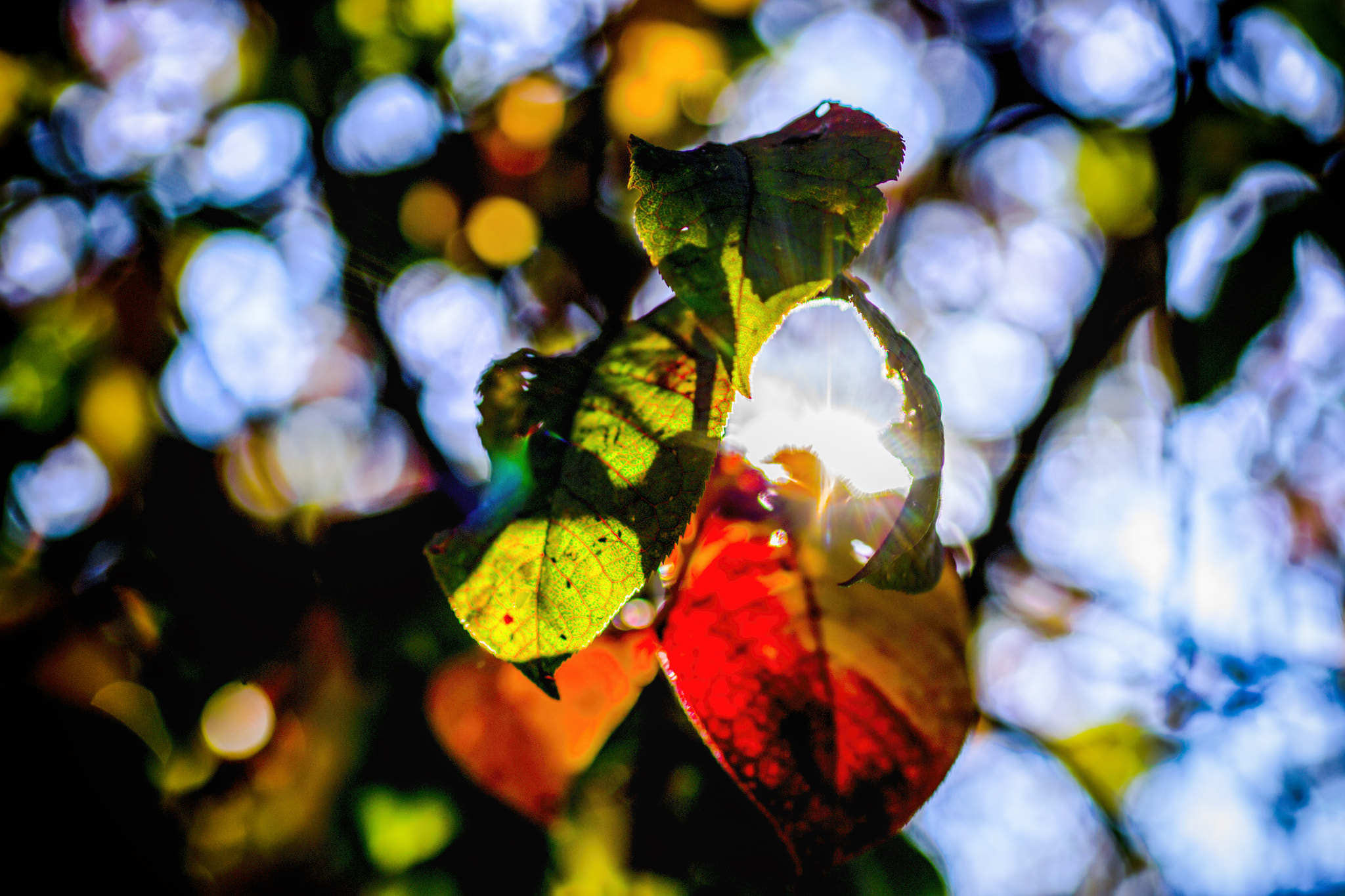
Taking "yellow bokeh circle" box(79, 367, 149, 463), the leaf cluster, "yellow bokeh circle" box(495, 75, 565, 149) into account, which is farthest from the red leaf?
"yellow bokeh circle" box(79, 367, 149, 463)

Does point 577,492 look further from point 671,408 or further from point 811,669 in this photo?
point 811,669

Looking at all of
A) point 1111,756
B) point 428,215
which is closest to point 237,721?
point 428,215

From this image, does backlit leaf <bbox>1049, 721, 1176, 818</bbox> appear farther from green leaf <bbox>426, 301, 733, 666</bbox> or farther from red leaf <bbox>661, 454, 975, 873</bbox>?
green leaf <bbox>426, 301, 733, 666</bbox>

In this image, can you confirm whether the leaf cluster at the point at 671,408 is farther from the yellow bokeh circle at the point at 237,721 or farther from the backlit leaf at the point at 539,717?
the yellow bokeh circle at the point at 237,721

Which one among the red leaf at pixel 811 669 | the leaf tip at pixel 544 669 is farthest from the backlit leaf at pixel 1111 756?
the leaf tip at pixel 544 669

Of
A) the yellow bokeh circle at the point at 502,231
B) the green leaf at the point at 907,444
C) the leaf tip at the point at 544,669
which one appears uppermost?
the green leaf at the point at 907,444

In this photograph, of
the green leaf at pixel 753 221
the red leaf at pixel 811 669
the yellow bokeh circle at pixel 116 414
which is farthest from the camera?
the yellow bokeh circle at pixel 116 414

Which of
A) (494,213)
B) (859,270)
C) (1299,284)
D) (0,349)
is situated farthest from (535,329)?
(1299,284)

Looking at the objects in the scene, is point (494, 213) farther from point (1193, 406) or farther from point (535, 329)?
point (1193, 406)
